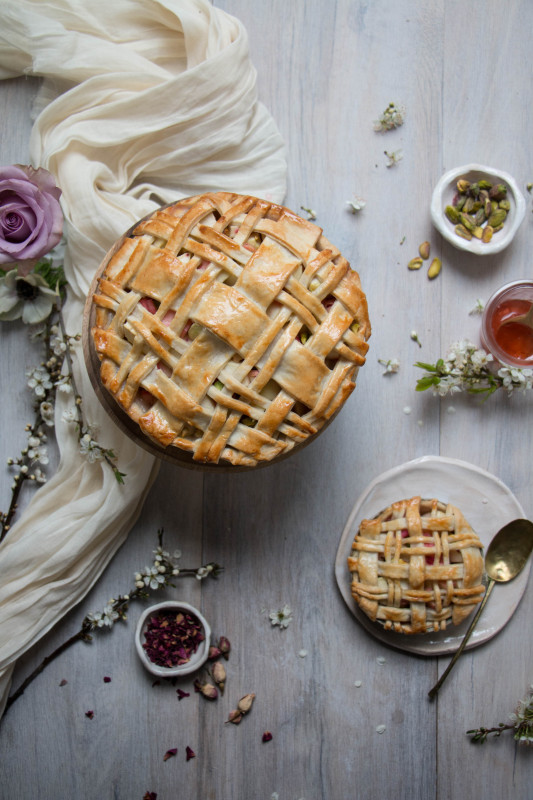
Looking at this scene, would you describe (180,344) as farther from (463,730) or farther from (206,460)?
(463,730)

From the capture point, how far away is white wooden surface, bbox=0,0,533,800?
1.28 metres

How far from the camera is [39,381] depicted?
1.25 meters

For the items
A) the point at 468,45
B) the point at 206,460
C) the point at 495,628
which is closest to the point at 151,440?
the point at 206,460

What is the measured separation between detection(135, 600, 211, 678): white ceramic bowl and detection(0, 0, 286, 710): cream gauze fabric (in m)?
0.13

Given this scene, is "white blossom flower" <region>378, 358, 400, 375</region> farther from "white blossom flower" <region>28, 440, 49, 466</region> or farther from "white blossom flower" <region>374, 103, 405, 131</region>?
"white blossom flower" <region>28, 440, 49, 466</region>

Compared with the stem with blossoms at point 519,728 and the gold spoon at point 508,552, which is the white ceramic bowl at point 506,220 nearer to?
the gold spoon at point 508,552

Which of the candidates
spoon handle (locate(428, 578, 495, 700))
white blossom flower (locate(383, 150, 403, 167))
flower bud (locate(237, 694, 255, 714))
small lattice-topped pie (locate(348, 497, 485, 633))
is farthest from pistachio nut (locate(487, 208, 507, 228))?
flower bud (locate(237, 694, 255, 714))

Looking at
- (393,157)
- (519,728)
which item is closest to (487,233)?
(393,157)

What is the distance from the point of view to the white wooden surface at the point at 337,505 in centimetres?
128

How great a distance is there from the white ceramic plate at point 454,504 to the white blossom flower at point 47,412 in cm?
63

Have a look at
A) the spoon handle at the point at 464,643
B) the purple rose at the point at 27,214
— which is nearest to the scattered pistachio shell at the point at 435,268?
the spoon handle at the point at 464,643

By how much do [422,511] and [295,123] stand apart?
834 millimetres

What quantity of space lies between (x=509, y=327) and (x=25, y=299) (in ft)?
3.14

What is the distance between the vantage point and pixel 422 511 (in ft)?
4.02
